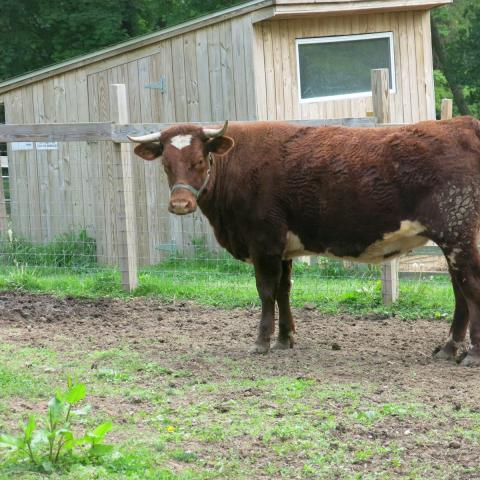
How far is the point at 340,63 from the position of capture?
1409 cm

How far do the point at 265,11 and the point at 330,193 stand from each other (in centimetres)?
589

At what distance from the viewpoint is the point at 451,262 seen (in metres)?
7.47

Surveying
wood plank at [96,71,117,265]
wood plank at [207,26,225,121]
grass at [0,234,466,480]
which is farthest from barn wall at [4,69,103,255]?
grass at [0,234,466,480]

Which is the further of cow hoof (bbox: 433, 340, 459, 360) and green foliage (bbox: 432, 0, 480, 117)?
green foliage (bbox: 432, 0, 480, 117)

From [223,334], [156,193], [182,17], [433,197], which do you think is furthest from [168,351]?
[182,17]

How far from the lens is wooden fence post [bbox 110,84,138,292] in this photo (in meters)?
10.8

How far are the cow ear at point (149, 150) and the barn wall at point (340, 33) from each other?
5228 millimetres

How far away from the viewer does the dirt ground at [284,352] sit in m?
6.64

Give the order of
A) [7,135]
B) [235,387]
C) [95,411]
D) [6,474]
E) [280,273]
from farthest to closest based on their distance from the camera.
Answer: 1. [7,135]
2. [280,273]
3. [235,387]
4. [95,411]
5. [6,474]

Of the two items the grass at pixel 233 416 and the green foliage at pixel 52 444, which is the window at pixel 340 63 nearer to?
the grass at pixel 233 416

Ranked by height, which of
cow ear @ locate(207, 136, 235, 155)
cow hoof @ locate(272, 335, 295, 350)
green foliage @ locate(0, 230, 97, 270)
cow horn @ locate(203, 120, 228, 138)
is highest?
cow horn @ locate(203, 120, 228, 138)

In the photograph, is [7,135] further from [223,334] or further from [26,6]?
[26,6]

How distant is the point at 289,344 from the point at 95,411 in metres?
2.56

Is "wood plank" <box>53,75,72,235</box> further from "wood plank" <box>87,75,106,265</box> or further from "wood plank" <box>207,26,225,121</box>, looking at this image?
"wood plank" <box>207,26,225,121</box>
